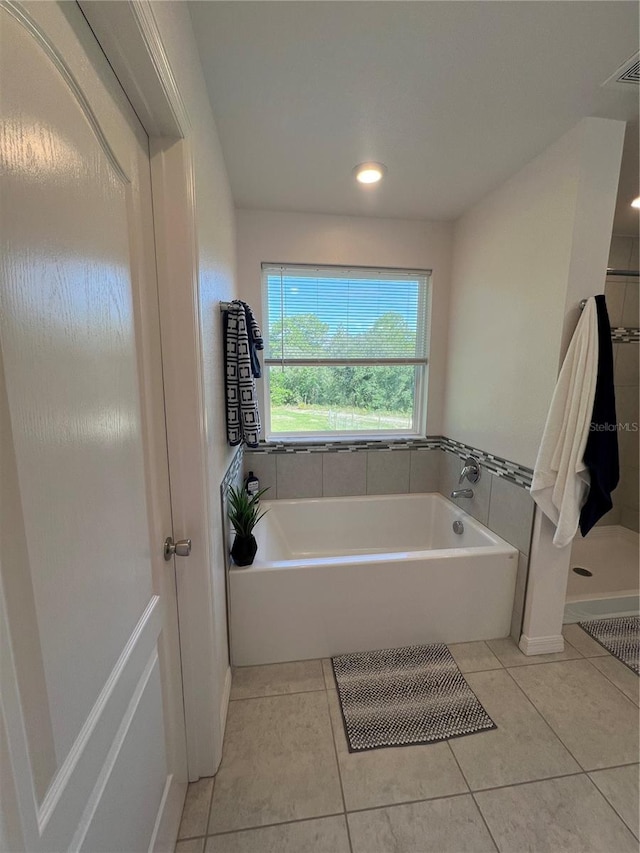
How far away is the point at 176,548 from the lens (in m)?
1.08

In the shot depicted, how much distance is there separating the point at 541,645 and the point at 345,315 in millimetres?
2362

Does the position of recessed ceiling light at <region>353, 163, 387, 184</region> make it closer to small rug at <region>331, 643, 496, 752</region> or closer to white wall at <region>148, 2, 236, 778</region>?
white wall at <region>148, 2, 236, 778</region>

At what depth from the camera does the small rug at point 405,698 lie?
57.0 inches

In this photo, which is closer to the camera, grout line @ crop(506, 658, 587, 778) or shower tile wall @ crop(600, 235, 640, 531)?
grout line @ crop(506, 658, 587, 778)

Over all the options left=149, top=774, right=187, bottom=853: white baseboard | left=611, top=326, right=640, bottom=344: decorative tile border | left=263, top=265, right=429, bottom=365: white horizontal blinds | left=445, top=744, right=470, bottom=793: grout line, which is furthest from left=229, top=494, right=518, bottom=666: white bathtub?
left=611, top=326, right=640, bottom=344: decorative tile border

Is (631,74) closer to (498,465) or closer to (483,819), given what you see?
(498,465)

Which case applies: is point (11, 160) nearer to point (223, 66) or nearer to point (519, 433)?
point (223, 66)

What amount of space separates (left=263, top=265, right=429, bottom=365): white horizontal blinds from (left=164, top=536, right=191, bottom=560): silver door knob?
171cm

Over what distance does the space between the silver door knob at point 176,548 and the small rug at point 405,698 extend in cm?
110

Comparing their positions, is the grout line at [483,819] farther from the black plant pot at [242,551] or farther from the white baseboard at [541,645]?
the black plant pot at [242,551]

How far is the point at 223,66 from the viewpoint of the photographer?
1.24 meters

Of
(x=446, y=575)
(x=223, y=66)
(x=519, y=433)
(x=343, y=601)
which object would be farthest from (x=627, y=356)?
(x=223, y=66)

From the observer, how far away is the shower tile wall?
2676mm

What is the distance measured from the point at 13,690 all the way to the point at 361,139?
2144mm
